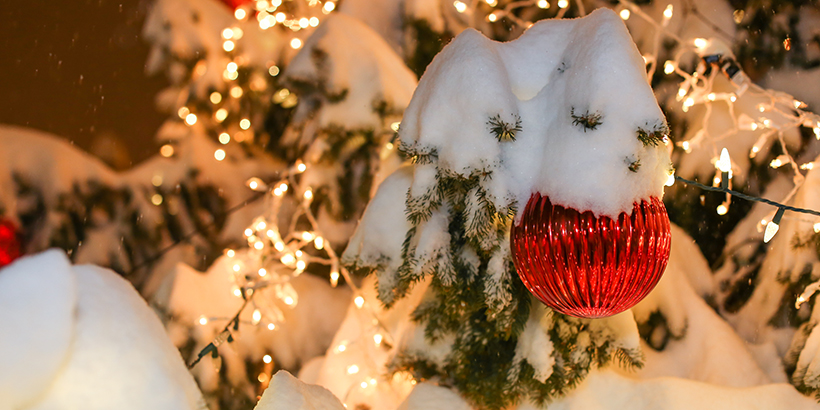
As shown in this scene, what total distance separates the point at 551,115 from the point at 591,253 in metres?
0.22

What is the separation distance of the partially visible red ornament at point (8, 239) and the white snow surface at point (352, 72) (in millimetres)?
1091

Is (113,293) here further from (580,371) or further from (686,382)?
(686,382)

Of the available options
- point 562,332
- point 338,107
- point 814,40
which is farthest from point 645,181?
point 814,40

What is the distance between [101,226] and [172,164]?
12.6 inches

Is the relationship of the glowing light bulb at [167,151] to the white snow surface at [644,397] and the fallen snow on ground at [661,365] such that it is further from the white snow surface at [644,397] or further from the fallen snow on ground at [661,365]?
the white snow surface at [644,397]

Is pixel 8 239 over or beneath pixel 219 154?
beneath

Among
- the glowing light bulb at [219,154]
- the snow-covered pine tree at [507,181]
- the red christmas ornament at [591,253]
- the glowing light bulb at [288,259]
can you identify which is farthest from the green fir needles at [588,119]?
the glowing light bulb at [219,154]

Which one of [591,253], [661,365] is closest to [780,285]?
[661,365]

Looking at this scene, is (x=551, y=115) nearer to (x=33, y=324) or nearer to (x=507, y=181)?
(x=507, y=181)

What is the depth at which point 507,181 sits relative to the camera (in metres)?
0.82

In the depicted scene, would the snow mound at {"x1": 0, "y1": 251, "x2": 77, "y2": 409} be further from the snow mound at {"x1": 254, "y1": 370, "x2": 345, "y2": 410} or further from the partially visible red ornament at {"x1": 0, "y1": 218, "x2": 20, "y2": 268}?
the partially visible red ornament at {"x1": 0, "y1": 218, "x2": 20, "y2": 268}

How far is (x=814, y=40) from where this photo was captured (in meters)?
1.44

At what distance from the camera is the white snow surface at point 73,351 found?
535mm

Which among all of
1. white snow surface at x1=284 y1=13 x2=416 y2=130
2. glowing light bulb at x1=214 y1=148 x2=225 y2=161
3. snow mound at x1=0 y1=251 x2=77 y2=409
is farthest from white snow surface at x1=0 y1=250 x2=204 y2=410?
glowing light bulb at x1=214 y1=148 x2=225 y2=161
